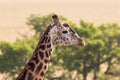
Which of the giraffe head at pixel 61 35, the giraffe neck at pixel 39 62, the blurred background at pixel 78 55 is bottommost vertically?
the blurred background at pixel 78 55

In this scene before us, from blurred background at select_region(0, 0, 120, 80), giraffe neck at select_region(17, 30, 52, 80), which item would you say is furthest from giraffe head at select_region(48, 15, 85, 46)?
blurred background at select_region(0, 0, 120, 80)

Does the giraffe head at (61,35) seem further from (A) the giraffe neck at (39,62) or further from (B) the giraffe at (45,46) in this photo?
(A) the giraffe neck at (39,62)

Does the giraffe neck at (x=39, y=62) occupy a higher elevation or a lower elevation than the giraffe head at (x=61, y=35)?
lower

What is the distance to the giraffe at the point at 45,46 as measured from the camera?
23.9ft

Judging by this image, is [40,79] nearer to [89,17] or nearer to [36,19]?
[36,19]

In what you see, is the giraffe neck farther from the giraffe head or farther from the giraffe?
the giraffe head

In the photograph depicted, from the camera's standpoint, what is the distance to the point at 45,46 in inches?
291

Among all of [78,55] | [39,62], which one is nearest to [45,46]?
[39,62]

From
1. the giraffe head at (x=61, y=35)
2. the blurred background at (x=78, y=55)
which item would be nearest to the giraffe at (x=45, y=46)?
the giraffe head at (x=61, y=35)

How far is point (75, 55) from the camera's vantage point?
19141 mm

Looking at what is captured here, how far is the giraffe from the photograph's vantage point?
727 centimetres

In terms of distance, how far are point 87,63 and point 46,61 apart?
40.2 ft

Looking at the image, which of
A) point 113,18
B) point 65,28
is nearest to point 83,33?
point 65,28

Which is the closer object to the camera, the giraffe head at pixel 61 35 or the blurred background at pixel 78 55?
the giraffe head at pixel 61 35
